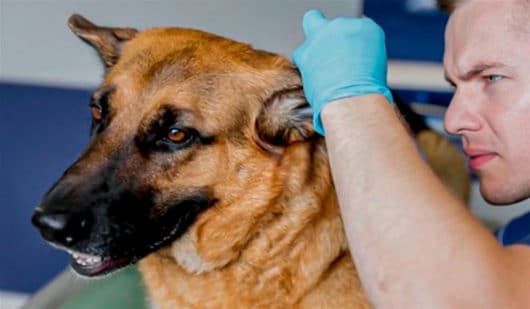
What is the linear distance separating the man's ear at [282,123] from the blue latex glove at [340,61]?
87mm

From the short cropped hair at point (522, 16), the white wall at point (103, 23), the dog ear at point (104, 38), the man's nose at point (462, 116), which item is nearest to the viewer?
the short cropped hair at point (522, 16)

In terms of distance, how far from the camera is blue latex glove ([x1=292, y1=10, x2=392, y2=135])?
86 centimetres

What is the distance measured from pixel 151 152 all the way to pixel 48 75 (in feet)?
3.01

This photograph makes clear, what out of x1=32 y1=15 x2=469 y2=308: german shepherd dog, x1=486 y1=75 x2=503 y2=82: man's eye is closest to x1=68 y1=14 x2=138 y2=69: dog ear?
x1=32 y1=15 x2=469 y2=308: german shepherd dog

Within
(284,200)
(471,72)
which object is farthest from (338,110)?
(284,200)

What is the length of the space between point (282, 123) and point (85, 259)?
14.5 inches

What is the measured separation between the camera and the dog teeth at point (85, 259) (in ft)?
3.30

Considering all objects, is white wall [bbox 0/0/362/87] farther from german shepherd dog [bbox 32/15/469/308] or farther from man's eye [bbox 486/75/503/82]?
man's eye [bbox 486/75/503/82]

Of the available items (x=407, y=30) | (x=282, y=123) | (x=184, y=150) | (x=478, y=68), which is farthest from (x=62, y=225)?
(x=407, y=30)

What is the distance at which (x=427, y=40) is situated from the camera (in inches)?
72.8

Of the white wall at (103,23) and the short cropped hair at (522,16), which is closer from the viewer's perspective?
the short cropped hair at (522,16)

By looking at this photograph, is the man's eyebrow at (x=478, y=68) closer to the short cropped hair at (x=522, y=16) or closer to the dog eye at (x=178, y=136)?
the short cropped hair at (x=522, y=16)

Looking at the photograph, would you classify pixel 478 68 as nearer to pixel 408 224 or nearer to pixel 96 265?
pixel 408 224

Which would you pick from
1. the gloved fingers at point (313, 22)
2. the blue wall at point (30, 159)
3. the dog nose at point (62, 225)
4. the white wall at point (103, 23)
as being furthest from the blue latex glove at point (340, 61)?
the blue wall at point (30, 159)
